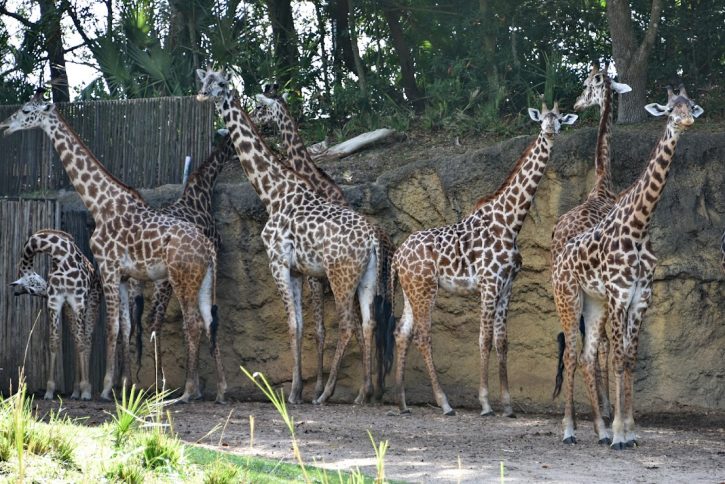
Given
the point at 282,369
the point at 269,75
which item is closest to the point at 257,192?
the point at 282,369

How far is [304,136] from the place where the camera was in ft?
56.6

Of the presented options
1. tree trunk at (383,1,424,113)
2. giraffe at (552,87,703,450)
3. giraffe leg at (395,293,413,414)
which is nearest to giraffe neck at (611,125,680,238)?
giraffe at (552,87,703,450)

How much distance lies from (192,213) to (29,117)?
90.9 inches

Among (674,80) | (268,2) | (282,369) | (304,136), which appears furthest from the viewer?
(268,2)

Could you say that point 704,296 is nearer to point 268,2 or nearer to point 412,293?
point 412,293

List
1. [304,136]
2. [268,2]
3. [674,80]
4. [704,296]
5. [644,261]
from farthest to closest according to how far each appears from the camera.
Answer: [268,2]
[304,136]
[674,80]
[704,296]
[644,261]

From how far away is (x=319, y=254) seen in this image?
1302cm

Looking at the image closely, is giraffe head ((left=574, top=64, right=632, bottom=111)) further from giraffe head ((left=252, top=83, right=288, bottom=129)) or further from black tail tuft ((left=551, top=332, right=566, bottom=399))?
giraffe head ((left=252, top=83, right=288, bottom=129))

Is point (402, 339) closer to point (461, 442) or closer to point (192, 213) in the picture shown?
point (461, 442)

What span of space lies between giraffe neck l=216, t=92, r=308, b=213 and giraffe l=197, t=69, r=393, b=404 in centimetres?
1

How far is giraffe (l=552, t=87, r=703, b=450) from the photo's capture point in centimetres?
984

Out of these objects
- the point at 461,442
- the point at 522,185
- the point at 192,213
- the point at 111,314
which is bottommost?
the point at 461,442

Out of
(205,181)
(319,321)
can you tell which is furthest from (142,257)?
(319,321)

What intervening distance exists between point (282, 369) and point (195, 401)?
4.11 ft
